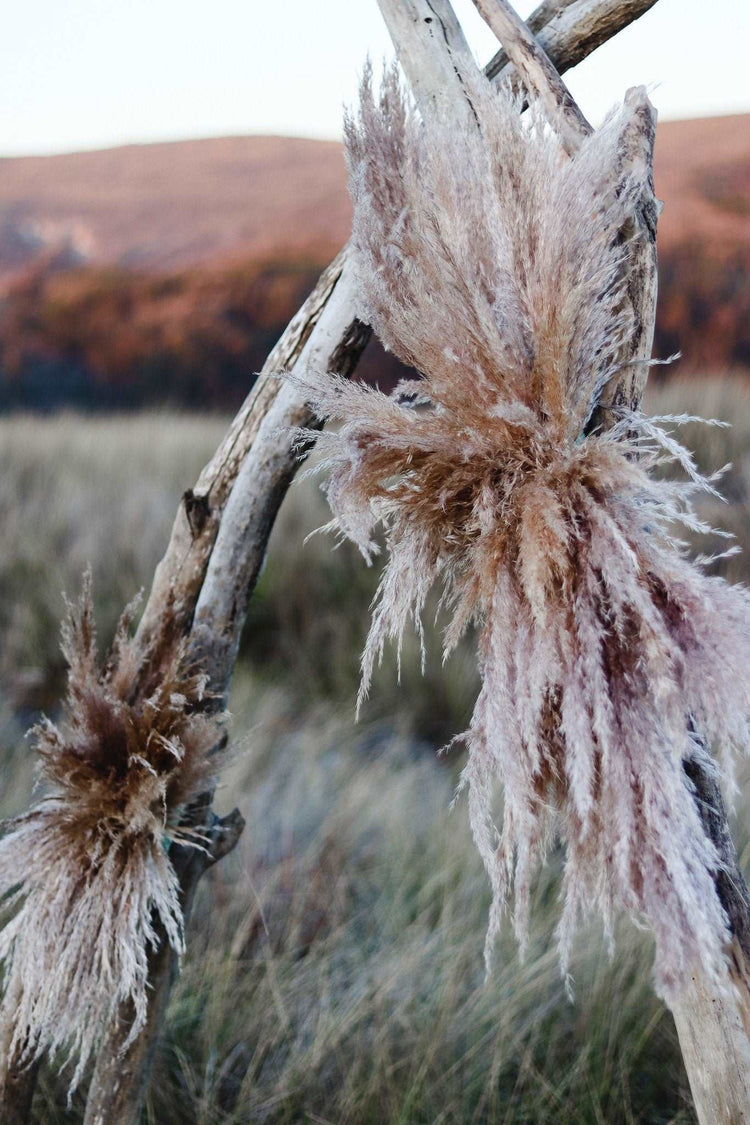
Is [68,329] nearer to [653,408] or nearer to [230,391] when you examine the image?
[230,391]

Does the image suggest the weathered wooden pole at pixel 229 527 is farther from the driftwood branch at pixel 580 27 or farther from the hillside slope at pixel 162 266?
the hillside slope at pixel 162 266

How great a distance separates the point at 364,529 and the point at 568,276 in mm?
244

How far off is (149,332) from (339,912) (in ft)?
7.97

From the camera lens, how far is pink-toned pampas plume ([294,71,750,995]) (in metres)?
0.54

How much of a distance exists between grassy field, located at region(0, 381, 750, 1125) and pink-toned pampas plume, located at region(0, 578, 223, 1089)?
94 mm

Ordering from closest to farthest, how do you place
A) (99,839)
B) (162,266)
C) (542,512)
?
(542,512), (99,839), (162,266)

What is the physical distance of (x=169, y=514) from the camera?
2.94 metres

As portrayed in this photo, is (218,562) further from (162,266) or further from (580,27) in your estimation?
(162,266)

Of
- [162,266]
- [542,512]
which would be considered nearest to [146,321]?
[162,266]

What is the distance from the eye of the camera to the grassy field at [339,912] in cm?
132

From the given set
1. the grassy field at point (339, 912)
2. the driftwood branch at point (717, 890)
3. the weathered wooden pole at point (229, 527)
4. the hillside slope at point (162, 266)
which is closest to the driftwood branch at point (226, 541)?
the weathered wooden pole at point (229, 527)

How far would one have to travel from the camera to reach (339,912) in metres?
1.67

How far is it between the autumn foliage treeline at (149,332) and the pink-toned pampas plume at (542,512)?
2495 mm

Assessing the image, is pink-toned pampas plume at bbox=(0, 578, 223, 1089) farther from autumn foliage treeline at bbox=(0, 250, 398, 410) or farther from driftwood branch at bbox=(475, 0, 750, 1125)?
autumn foliage treeline at bbox=(0, 250, 398, 410)
